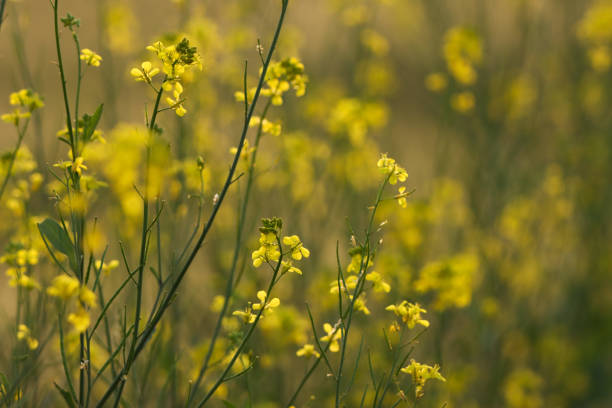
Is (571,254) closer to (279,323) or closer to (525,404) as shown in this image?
(525,404)

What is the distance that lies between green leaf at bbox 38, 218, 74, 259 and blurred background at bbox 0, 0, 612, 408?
38.5 inches

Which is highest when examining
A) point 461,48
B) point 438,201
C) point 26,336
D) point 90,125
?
point 461,48

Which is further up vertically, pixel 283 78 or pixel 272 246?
pixel 283 78

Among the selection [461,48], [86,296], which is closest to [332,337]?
[86,296]

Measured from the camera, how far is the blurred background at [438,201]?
284 cm

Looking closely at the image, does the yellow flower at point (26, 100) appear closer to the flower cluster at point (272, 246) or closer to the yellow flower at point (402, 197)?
the flower cluster at point (272, 246)

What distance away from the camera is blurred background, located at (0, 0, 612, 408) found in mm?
2844

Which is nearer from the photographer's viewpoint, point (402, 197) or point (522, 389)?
point (402, 197)

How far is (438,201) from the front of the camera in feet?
12.3

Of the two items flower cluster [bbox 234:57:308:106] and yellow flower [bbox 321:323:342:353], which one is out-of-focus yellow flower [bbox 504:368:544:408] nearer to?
yellow flower [bbox 321:323:342:353]

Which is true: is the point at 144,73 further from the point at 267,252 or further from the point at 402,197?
the point at 402,197

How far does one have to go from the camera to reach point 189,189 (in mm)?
2574

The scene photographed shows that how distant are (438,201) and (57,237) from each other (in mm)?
2754

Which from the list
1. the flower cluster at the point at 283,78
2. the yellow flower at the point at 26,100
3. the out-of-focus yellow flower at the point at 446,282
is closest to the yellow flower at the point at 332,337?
the flower cluster at the point at 283,78
